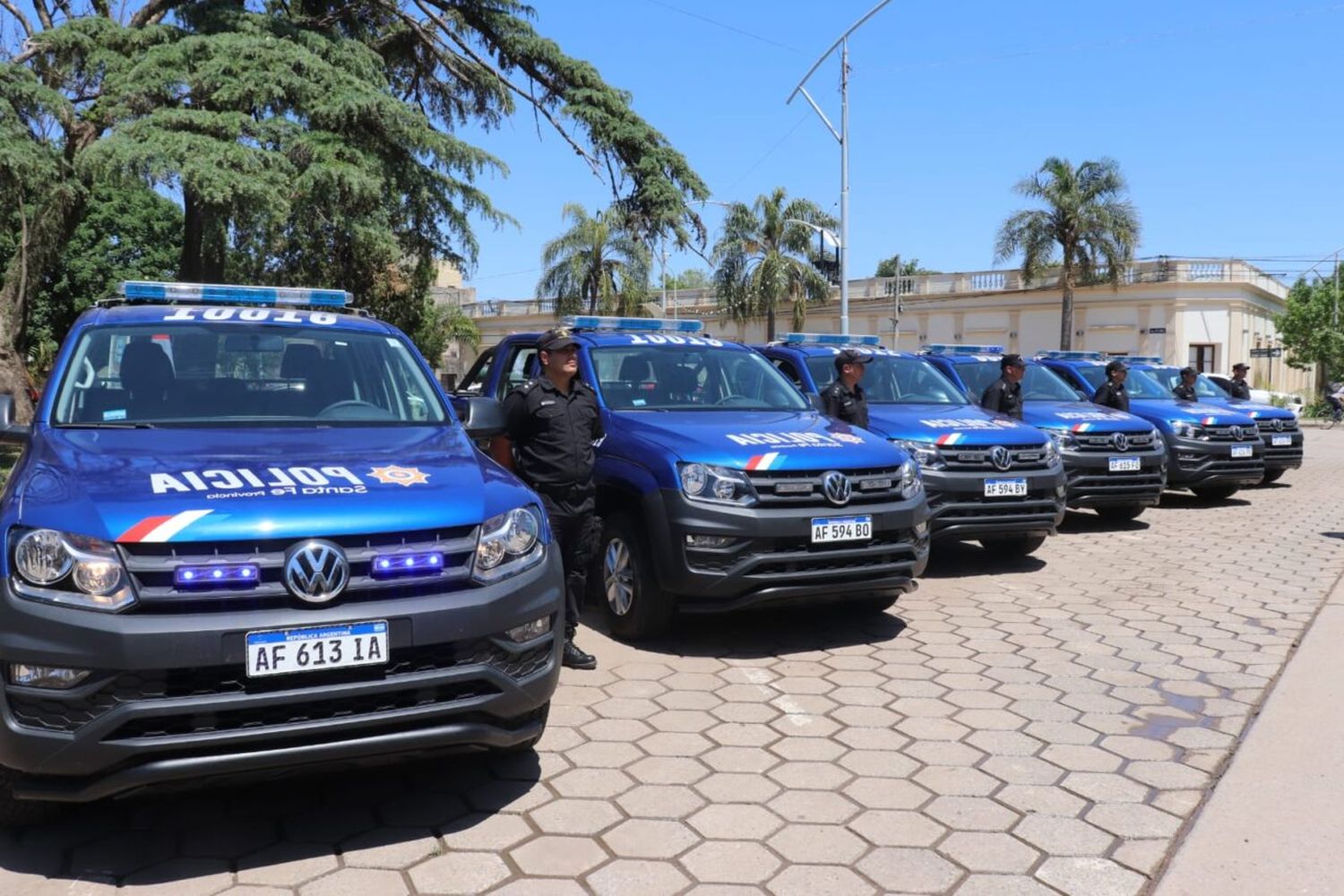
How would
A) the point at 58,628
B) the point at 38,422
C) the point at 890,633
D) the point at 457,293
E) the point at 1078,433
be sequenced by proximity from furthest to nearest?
the point at 457,293
the point at 1078,433
the point at 890,633
the point at 38,422
the point at 58,628

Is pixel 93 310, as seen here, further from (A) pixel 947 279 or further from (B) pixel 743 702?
(A) pixel 947 279

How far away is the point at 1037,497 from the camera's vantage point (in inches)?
290

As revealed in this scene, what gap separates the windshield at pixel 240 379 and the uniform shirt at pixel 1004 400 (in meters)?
6.38

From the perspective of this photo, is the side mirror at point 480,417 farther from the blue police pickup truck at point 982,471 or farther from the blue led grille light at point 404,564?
the blue police pickup truck at point 982,471

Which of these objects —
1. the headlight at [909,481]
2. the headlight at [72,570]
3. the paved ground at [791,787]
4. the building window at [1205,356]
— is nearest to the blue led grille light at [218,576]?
the headlight at [72,570]

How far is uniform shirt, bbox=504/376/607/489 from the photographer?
4.93 meters

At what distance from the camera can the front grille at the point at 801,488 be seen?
5.16 metres

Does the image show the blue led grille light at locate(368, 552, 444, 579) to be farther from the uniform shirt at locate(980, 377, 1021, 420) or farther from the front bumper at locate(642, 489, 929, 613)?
the uniform shirt at locate(980, 377, 1021, 420)

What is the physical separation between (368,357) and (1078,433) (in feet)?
23.0

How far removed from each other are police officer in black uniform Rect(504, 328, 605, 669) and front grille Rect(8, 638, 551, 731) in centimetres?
180

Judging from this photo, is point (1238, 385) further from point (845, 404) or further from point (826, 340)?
point (845, 404)

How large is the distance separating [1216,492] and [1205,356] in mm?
32949

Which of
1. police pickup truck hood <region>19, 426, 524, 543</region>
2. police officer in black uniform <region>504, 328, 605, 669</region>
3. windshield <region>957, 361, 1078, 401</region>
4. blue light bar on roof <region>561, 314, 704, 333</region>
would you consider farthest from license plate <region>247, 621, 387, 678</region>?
windshield <region>957, 361, 1078, 401</region>

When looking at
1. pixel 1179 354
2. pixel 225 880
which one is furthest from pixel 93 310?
pixel 1179 354
